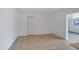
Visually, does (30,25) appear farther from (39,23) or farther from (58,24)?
(58,24)

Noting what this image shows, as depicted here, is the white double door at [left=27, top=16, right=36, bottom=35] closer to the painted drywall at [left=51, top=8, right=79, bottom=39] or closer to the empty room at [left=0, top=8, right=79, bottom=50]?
the empty room at [left=0, top=8, right=79, bottom=50]

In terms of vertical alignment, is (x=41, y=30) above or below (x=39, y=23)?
below

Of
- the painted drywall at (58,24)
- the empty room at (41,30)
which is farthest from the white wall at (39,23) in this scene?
the painted drywall at (58,24)

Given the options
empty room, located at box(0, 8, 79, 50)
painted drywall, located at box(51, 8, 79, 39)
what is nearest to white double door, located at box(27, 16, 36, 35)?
empty room, located at box(0, 8, 79, 50)

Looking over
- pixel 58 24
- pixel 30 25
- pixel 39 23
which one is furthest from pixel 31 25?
pixel 58 24

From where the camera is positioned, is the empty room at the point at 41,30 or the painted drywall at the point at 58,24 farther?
the painted drywall at the point at 58,24

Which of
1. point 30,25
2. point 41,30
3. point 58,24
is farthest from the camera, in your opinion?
point 58,24

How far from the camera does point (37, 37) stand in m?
2.45

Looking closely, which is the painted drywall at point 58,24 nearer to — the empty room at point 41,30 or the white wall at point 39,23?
the empty room at point 41,30
